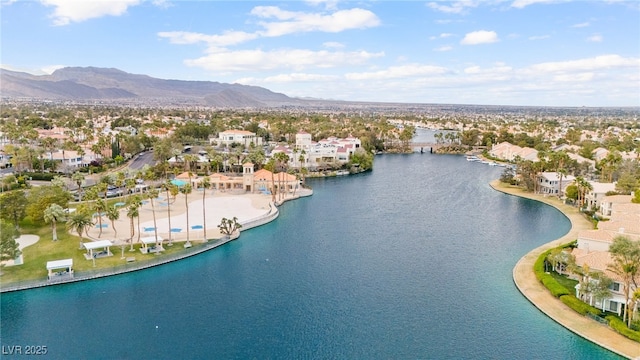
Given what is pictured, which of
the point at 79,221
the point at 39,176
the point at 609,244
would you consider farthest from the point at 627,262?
the point at 39,176

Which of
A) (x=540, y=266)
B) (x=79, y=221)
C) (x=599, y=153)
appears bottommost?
(x=540, y=266)

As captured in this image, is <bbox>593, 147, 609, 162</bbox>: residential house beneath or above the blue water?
above

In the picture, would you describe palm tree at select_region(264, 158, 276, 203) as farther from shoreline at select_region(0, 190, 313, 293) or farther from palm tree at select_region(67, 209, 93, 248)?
palm tree at select_region(67, 209, 93, 248)

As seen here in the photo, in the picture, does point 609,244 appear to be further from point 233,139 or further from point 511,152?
point 233,139

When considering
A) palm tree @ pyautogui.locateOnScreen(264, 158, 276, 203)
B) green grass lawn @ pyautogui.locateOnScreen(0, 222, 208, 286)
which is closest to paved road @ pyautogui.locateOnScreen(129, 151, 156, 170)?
palm tree @ pyautogui.locateOnScreen(264, 158, 276, 203)

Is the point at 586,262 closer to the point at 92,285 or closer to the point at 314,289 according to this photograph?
the point at 314,289

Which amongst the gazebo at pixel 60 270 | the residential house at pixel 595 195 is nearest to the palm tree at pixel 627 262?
the residential house at pixel 595 195
